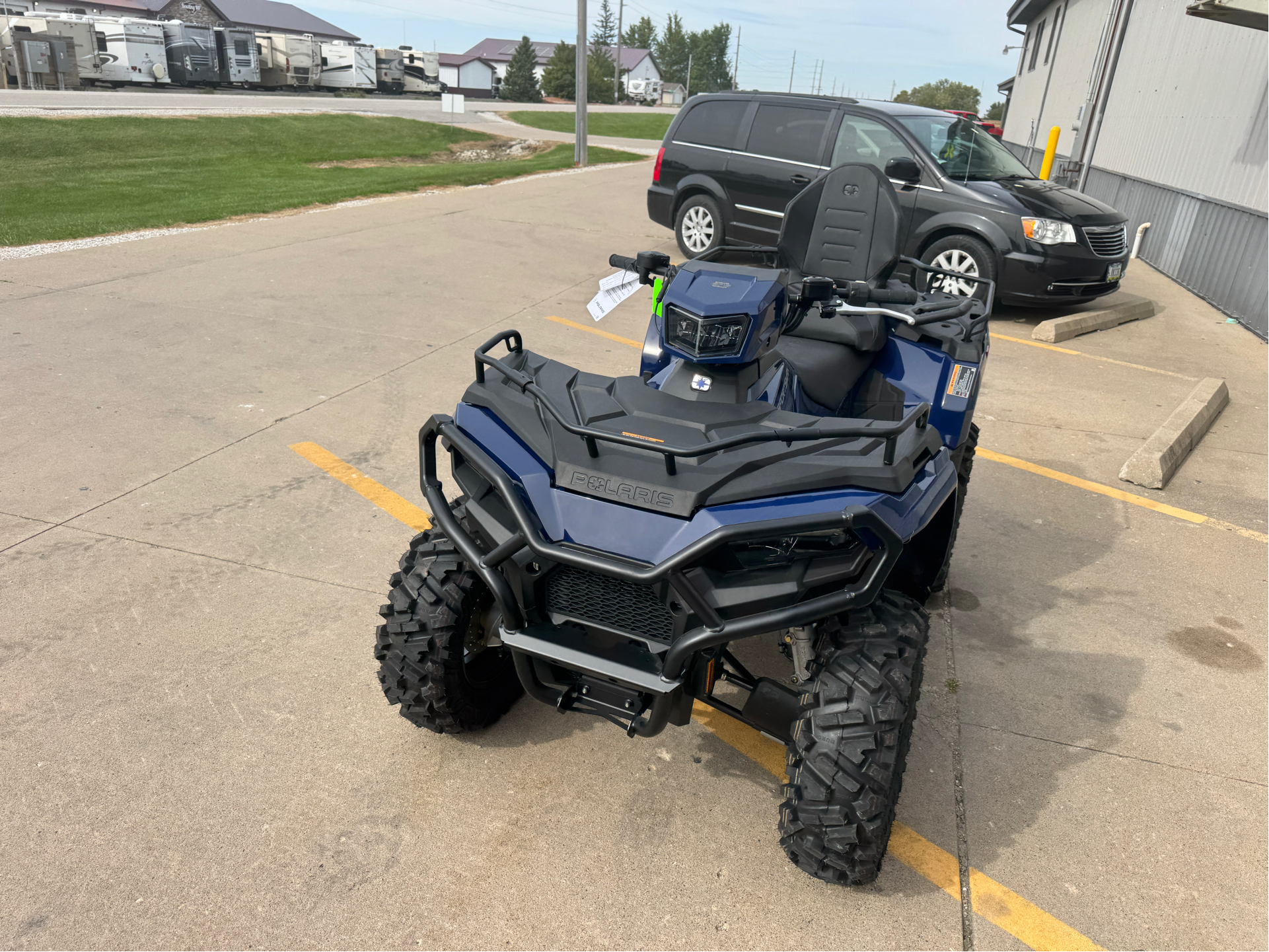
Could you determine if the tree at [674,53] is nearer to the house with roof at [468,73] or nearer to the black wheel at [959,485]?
the house with roof at [468,73]

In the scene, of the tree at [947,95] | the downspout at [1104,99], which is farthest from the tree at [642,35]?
the downspout at [1104,99]

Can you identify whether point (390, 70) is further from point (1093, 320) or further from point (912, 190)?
point (1093, 320)

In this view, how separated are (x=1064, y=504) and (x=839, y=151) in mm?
6008

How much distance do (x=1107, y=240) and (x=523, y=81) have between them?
7101 cm

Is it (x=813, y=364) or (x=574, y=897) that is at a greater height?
(x=813, y=364)

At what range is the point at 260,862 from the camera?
2.66m

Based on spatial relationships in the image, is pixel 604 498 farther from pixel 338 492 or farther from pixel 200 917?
pixel 338 492

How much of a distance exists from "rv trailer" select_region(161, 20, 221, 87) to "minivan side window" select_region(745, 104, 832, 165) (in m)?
36.9

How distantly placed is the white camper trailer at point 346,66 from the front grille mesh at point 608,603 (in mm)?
51097

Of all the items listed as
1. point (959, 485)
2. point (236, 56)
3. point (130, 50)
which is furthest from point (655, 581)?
point (236, 56)

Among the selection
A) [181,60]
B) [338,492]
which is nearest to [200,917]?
[338,492]

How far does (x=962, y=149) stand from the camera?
33.1 ft

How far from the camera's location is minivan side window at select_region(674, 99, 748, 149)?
1102 centimetres

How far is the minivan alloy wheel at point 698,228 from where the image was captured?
1134cm
